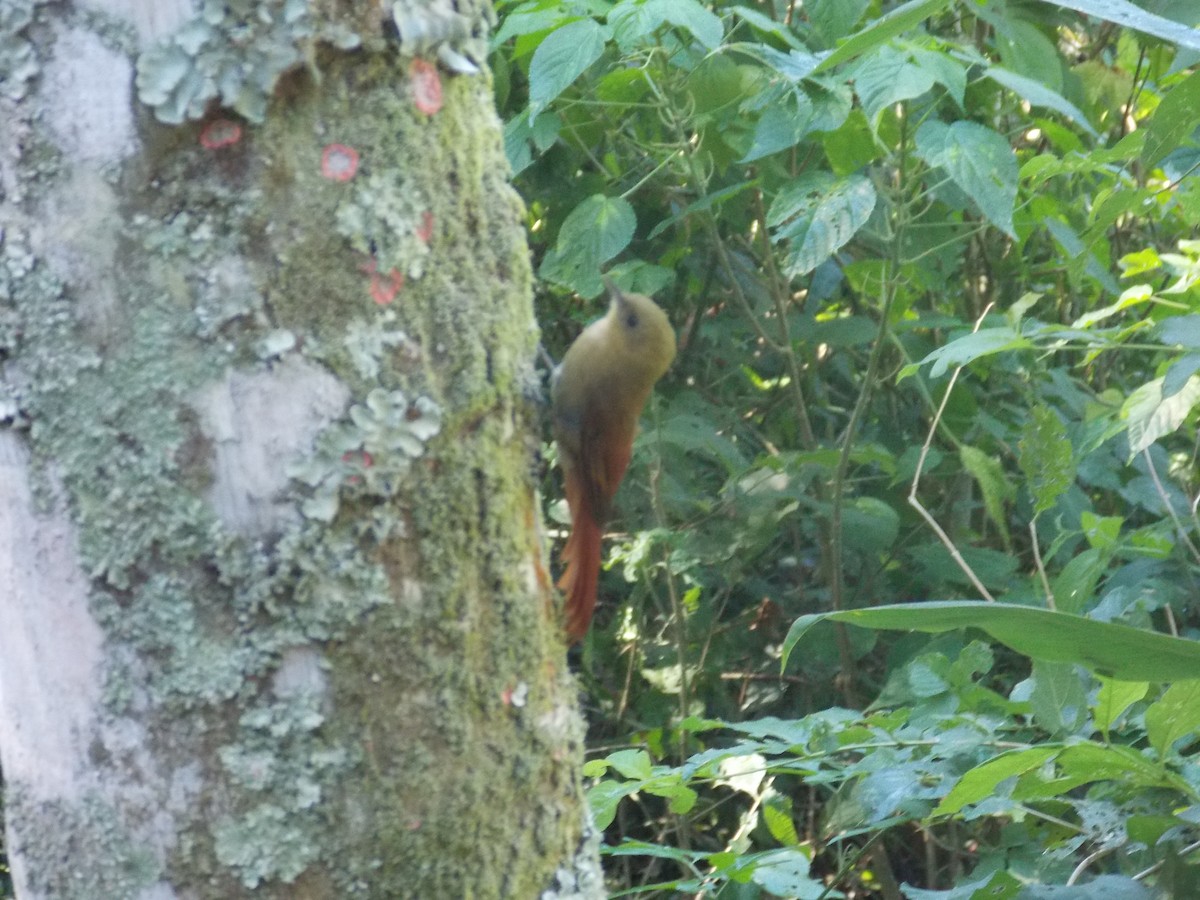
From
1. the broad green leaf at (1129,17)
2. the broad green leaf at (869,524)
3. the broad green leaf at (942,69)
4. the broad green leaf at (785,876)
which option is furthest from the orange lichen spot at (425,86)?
the broad green leaf at (869,524)

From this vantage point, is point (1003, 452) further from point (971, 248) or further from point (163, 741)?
point (163, 741)

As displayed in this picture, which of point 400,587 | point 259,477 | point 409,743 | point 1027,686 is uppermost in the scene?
point 259,477

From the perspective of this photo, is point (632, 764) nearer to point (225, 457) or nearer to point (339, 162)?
point (225, 457)

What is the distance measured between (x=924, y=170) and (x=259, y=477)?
1809 millimetres

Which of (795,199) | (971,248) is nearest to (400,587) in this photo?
(795,199)

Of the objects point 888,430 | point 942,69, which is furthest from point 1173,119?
point 888,430

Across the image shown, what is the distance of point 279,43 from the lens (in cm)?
100

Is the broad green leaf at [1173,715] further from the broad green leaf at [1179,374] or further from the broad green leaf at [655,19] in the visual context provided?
the broad green leaf at [655,19]

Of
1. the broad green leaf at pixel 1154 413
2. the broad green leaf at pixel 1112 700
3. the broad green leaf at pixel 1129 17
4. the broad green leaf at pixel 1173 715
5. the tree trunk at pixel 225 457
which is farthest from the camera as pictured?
the broad green leaf at pixel 1154 413

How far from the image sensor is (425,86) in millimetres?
1147

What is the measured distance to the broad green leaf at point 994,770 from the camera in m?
1.33

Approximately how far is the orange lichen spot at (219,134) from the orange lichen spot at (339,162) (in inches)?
3.0

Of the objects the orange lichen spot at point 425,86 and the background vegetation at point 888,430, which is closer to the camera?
the orange lichen spot at point 425,86

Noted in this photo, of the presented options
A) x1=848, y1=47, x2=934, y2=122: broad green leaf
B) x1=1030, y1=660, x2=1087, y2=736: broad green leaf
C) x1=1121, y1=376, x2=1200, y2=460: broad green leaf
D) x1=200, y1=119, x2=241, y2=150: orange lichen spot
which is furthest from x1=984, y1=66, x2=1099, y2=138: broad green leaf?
x1=200, y1=119, x2=241, y2=150: orange lichen spot
